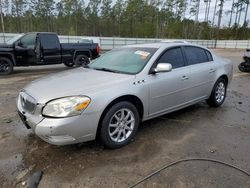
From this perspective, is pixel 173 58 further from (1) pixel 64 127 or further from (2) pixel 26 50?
(2) pixel 26 50

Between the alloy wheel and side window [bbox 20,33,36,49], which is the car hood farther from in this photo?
side window [bbox 20,33,36,49]

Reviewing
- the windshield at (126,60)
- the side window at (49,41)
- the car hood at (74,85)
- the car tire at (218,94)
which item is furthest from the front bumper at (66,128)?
the side window at (49,41)

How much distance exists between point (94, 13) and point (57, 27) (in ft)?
29.0

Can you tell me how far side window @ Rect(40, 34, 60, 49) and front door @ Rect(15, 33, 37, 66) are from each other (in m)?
0.38

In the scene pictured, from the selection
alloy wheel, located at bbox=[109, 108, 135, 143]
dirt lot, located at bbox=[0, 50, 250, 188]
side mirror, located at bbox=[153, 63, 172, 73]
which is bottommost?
dirt lot, located at bbox=[0, 50, 250, 188]

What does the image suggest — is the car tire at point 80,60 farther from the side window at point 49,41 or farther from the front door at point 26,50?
the front door at point 26,50

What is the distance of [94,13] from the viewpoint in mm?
49594

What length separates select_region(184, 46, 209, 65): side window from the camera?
4.52m

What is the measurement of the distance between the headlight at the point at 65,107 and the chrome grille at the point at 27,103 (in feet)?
0.79

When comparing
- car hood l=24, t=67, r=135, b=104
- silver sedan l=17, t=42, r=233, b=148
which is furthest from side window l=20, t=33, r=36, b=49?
car hood l=24, t=67, r=135, b=104

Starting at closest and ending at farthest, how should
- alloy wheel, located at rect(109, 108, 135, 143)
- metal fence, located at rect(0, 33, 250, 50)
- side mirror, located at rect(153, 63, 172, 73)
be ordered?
alloy wheel, located at rect(109, 108, 135, 143), side mirror, located at rect(153, 63, 172, 73), metal fence, located at rect(0, 33, 250, 50)

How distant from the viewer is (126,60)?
405 centimetres

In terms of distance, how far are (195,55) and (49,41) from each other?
760 centimetres

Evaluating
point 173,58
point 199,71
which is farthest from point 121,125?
point 199,71
